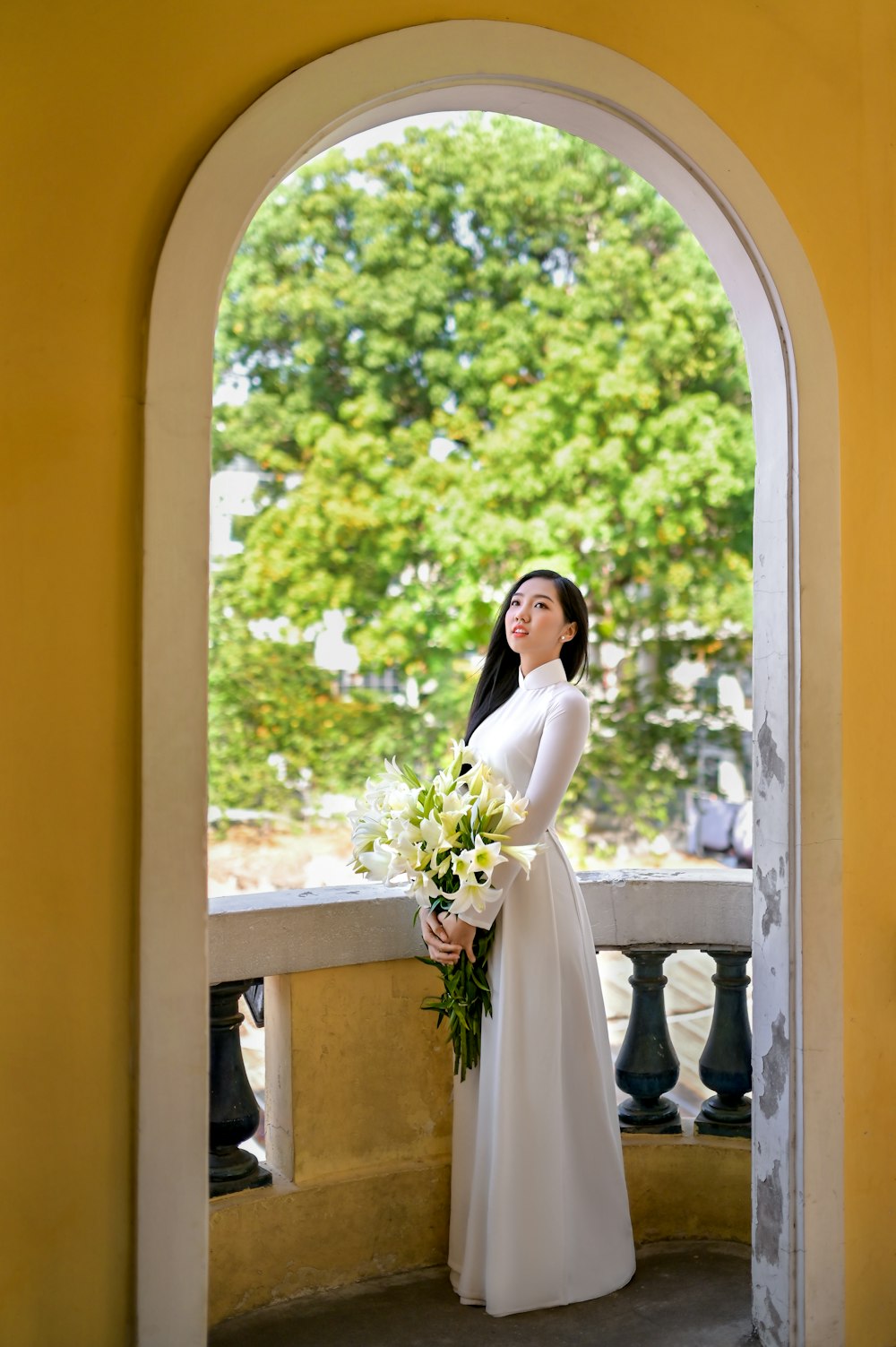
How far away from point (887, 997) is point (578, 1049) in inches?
26.7

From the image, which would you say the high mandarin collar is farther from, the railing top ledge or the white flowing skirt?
the railing top ledge

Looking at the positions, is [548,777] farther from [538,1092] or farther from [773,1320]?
[773,1320]

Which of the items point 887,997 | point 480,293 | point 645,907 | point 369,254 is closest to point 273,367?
point 369,254

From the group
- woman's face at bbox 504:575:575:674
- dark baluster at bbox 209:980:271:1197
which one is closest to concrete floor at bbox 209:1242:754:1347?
dark baluster at bbox 209:980:271:1197

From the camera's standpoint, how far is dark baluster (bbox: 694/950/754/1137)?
2.97m

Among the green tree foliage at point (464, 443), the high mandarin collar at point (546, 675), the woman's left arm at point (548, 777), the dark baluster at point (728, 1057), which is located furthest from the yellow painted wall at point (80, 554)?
the green tree foliage at point (464, 443)

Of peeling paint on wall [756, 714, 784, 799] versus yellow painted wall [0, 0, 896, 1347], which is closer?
yellow painted wall [0, 0, 896, 1347]

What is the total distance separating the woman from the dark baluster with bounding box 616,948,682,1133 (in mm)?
267

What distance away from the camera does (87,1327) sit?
6.40 feet

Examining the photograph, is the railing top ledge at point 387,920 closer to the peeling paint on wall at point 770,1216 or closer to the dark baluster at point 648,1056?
the dark baluster at point 648,1056

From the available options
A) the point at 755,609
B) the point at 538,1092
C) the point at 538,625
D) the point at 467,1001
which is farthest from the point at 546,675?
the point at 538,1092

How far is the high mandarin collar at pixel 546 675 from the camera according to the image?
9.37ft

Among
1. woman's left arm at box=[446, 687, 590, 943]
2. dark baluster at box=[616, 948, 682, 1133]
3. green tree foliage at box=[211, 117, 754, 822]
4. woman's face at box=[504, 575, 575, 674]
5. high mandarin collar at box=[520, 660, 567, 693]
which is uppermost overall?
green tree foliage at box=[211, 117, 754, 822]

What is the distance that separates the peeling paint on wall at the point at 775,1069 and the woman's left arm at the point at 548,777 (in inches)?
24.8
